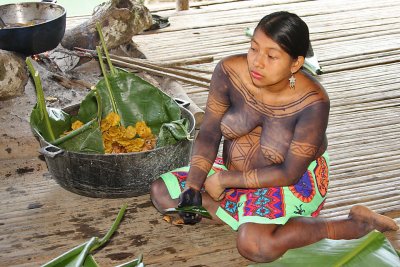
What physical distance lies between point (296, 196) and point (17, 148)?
1.39m

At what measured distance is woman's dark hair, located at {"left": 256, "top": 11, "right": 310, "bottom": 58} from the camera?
6.63ft

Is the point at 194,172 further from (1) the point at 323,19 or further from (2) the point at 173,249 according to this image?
(1) the point at 323,19

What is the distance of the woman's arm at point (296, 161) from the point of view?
215cm

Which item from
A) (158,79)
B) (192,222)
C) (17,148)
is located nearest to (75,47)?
(158,79)

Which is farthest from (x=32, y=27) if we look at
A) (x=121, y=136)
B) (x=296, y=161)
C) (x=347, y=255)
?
(x=347, y=255)

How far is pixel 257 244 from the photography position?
2.24 meters

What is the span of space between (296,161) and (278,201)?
7.7 inches

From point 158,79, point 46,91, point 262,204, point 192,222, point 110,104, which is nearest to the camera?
point 262,204

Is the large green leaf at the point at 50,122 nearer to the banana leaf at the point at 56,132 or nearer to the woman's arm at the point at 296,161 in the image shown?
the banana leaf at the point at 56,132

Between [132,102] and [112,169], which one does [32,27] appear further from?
[112,169]

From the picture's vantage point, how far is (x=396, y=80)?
3924 millimetres

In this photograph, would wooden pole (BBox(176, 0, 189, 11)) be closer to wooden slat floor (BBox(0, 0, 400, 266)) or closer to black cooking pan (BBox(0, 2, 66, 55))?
wooden slat floor (BBox(0, 0, 400, 266))

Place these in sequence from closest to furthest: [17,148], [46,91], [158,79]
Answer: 1. [17,148]
2. [46,91]
3. [158,79]

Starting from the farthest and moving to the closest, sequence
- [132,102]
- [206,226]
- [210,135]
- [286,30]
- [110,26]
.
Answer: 1. [110,26]
2. [132,102]
3. [206,226]
4. [210,135]
5. [286,30]
